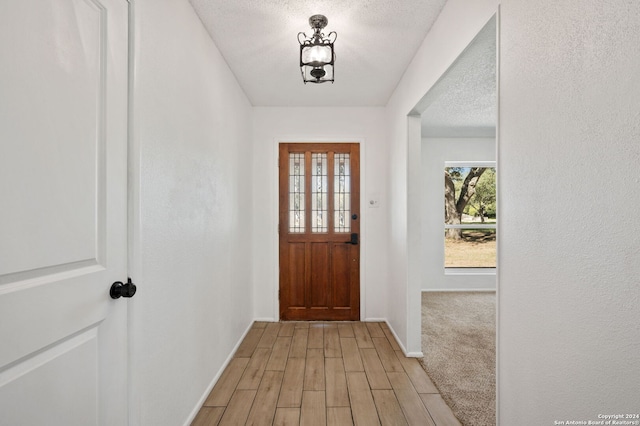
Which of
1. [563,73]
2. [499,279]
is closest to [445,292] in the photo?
[499,279]

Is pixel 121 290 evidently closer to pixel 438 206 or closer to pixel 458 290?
pixel 438 206

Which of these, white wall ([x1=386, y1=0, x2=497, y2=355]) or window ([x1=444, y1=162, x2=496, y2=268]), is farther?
window ([x1=444, y1=162, x2=496, y2=268])

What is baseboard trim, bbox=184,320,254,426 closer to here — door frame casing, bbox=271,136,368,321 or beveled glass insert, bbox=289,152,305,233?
door frame casing, bbox=271,136,368,321

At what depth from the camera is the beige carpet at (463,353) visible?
2215 mm

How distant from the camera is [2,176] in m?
0.85

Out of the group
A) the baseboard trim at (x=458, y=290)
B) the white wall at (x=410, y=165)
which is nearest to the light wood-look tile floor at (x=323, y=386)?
the white wall at (x=410, y=165)

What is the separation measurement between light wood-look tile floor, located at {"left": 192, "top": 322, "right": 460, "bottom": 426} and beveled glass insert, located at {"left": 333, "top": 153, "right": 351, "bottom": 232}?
131cm

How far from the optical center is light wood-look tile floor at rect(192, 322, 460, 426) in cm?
209

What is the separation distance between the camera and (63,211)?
1052 mm

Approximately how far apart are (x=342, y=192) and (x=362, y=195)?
0.25 meters

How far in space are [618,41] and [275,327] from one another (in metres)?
3.65

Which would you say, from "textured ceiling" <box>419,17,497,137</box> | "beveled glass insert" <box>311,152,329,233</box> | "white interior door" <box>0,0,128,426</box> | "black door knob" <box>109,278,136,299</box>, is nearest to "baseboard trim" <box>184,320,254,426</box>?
"white interior door" <box>0,0,128,426</box>

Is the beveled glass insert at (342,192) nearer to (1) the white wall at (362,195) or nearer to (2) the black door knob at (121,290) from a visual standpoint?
(1) the white wall at (362,195)

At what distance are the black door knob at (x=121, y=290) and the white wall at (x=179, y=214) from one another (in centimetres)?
12
